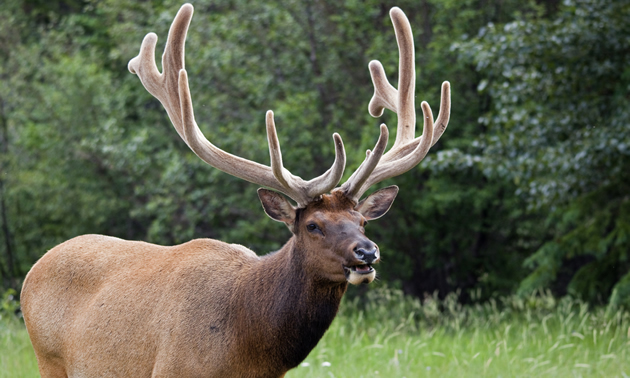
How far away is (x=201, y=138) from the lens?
4.41 meters

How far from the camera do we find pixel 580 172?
888cm

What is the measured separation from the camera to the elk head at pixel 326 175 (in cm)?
383

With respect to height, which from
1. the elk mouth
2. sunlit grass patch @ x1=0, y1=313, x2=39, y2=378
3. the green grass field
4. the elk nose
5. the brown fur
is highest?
the elk nose

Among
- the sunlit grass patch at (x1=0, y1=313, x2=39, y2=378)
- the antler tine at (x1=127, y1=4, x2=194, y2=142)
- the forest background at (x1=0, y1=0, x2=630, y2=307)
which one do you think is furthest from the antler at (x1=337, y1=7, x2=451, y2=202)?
the forest background at (x1=0, y1=0, x2=630, y2=307)

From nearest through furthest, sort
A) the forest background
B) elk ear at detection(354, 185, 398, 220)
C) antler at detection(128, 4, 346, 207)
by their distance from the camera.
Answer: antler at detection(128, 4, 346, 207)
elk ear at detection(354, 185, 398, 220)
the forest background

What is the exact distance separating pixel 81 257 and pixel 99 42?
48.4 feet

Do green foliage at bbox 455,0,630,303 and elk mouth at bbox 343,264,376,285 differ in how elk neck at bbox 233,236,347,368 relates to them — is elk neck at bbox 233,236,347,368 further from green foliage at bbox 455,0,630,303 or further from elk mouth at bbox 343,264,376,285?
green foliage at bbox 455,0,630,303

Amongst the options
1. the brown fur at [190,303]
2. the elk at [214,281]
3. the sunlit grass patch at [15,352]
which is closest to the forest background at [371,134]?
the elk at [214,281]

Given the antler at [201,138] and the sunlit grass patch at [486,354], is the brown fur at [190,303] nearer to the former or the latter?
the antler at [201,138]

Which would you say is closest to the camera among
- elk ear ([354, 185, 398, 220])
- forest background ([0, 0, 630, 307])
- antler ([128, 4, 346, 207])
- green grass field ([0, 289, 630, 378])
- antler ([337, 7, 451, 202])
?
antler ([128, 4, 346, 207])

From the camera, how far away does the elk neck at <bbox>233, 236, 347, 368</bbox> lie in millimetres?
3926

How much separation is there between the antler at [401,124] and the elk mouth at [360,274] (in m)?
0.58

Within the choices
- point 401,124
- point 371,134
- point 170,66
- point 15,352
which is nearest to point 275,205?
point 170,66

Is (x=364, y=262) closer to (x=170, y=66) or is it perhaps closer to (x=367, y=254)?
(x=367, y=254)
